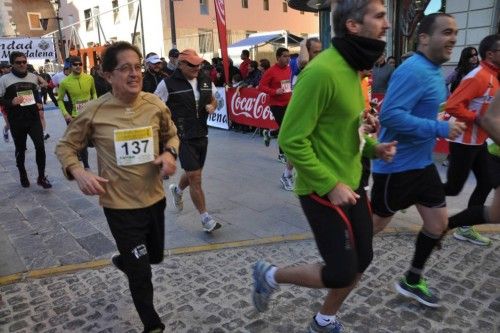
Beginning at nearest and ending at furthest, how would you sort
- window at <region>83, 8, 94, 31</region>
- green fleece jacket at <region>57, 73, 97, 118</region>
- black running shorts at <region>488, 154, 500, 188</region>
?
1. black running shorts at <region>488, 154, 500, 188</region>
2. green fleece jacket at <region>57, 73, 97, 118</region>
3. window at <region>83, 8, 94, 31</region>

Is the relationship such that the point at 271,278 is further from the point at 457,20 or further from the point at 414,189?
the point at 457,20

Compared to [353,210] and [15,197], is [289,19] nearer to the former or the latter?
[15,197]

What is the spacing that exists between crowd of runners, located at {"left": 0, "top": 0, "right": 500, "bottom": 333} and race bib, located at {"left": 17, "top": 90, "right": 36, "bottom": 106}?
14.3ft

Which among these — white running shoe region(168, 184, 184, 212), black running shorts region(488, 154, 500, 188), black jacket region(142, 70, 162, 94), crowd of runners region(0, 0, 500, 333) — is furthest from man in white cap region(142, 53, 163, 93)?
black running shorts region(488, 154, 500, 188)

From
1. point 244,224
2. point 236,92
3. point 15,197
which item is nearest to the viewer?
point 244,224

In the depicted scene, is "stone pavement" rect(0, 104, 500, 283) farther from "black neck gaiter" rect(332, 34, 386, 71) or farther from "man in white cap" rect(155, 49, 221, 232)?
"black neck gaiter" rect(332, 34, 386, 71)

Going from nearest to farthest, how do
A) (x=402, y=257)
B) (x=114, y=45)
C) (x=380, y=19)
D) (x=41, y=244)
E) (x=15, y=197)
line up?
(x=380, y=19) < (x=114, y=45) < (x=402, y=257) < (x=41, y=244) < (x=15, y=197)

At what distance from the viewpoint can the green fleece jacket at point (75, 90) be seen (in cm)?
707

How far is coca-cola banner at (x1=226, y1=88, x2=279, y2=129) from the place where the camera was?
1033 centimetres

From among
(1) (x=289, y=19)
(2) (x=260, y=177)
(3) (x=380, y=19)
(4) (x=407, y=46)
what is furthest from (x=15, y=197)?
(1) (x=289, y=19)

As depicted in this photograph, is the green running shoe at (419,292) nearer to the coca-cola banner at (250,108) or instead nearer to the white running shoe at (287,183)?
the white running shoe at (287,183)

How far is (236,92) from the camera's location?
36.9ft

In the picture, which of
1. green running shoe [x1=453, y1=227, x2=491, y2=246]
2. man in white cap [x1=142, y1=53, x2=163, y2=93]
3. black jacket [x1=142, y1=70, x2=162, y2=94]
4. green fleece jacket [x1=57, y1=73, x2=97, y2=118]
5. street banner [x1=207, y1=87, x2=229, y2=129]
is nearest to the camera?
green running shoe [x1=453, y1=227, x2=491, y2=246]

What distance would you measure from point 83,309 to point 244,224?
2.05 metres
